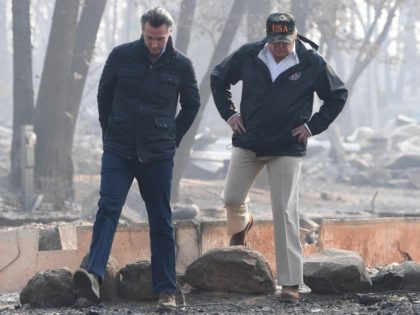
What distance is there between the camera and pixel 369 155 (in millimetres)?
36656

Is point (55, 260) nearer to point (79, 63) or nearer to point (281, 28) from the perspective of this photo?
point (281, 28)

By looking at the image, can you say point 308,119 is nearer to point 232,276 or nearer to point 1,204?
point 232,276

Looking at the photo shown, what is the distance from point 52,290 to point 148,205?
89 centimetres

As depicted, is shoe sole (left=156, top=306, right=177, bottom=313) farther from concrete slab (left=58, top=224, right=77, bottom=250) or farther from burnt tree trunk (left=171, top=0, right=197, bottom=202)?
burnt tree trunk (left=171, top=0, right=197, bottom=202)

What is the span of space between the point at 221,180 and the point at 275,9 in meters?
4.84

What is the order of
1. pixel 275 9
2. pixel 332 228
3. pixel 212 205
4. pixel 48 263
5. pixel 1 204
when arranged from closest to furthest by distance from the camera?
pixel 48 263 < pixel 332 228 < pixel 1 204 < pixel 212 205 < pixel 275 9

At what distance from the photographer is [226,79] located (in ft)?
24.4

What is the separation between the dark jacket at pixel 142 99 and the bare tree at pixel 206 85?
13689 millimetres

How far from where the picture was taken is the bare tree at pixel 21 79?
18.3 metres

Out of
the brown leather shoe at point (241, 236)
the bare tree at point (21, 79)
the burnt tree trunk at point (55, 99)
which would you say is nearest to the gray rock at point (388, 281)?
the brown leather shoe at point (241, 236)

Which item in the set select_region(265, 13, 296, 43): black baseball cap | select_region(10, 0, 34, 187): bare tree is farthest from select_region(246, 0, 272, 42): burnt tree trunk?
select_region(265, 13, 296, 43): black baseball cap

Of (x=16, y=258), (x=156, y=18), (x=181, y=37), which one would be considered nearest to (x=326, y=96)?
(x=156, y=18)

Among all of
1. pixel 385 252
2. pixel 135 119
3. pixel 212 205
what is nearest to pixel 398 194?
pixel 212 205

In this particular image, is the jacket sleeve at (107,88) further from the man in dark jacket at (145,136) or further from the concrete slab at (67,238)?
the concrete slab at (67,238)
